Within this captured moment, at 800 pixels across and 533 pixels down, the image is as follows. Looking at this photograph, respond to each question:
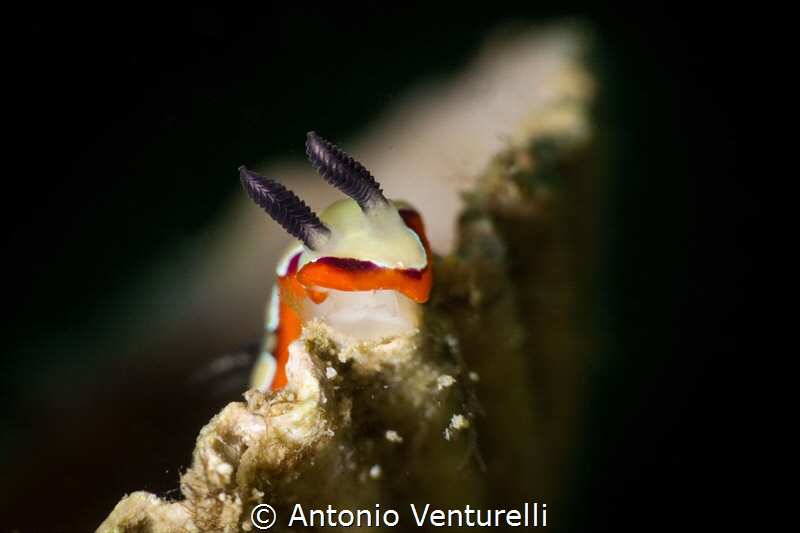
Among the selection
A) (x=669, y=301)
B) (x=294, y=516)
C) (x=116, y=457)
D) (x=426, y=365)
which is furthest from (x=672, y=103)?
(x=116, y=457)

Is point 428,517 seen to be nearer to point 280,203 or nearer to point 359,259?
point 359,259

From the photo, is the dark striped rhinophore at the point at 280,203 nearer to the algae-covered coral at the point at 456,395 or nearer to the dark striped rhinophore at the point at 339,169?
the dark striped rhinophore at the point at 339,169

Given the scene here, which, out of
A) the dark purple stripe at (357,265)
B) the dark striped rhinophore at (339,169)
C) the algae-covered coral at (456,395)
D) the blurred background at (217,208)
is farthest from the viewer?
the blurred background at (217,208)

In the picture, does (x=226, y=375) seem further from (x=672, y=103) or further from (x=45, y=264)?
(x=672, y=103)

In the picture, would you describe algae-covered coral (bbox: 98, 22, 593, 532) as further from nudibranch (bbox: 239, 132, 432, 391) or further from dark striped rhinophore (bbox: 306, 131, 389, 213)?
dark striped rhinophore (bbox: 306, 131, 389, 213)

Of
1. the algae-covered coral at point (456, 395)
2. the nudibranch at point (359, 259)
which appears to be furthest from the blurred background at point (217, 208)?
the nudibranch at point (359, 259)

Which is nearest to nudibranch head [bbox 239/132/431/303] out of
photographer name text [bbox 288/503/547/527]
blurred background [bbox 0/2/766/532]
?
photographer name text [bbox 288/503/547/527]
